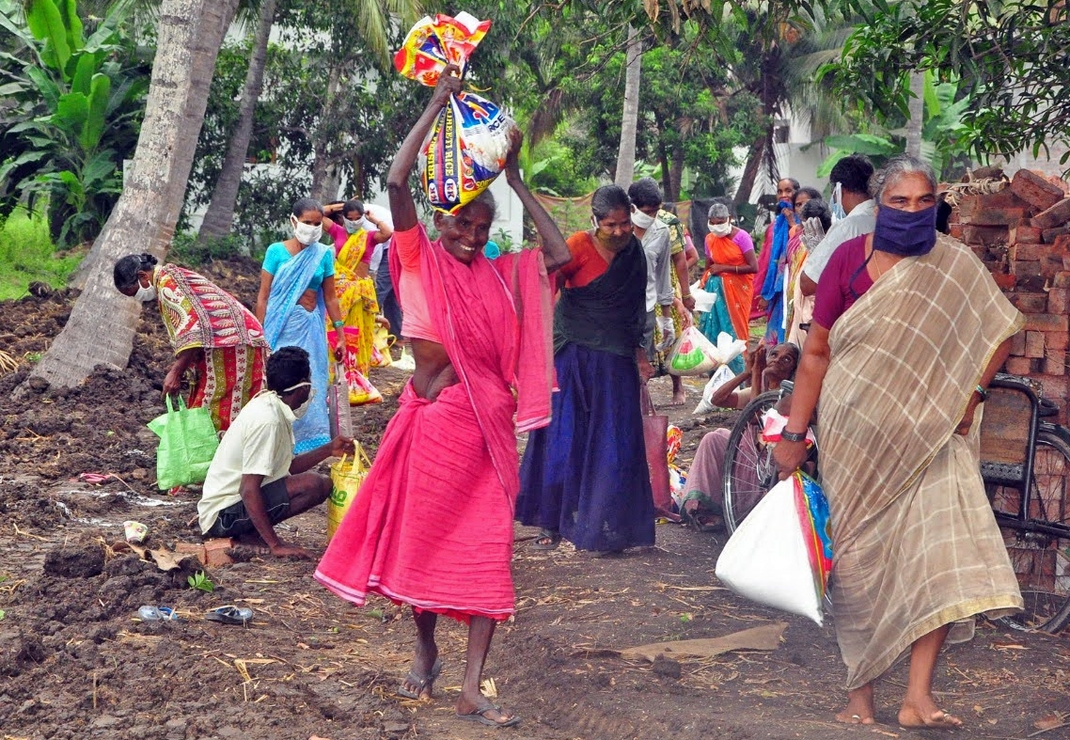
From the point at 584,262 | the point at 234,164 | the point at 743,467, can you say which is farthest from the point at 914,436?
the point at 234,164

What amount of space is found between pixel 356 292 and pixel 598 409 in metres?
5.20

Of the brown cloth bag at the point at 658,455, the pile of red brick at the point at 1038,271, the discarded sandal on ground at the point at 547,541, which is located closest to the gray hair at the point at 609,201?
the brown cloth bag at the point at 658,455

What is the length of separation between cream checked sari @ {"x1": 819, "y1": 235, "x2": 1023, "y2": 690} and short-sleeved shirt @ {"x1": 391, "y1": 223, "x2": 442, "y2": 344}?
1431 millimetres

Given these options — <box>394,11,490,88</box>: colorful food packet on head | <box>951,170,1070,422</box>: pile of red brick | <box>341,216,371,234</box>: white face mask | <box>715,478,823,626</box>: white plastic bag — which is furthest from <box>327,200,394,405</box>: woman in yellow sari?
<box>715,478,823,626</box>: white plastic bag

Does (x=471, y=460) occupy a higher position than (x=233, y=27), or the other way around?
(x=233, y=27)

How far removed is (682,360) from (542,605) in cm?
384

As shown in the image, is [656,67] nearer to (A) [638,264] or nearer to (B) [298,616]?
(A) [638,264]

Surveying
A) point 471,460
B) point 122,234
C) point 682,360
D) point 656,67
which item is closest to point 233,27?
point 656,67

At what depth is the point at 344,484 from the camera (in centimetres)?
656

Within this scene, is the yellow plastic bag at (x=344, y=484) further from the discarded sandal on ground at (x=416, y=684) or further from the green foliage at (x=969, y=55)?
the green foliage at (x=969, y=55)

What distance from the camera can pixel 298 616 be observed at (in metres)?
5.87

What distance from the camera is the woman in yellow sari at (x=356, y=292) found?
11.1 metres

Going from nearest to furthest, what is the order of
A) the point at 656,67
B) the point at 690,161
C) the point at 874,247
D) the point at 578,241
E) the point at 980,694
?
the point at 874,247, the point at 980,694, the point at 578,241, the point at 656,67, the point at 690,161

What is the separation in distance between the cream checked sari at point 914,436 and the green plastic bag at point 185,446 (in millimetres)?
3978
